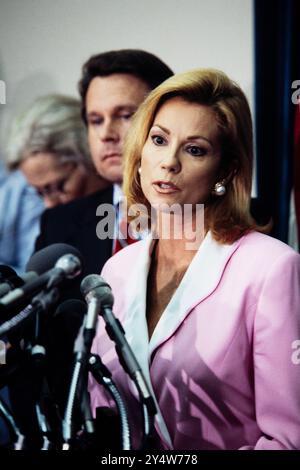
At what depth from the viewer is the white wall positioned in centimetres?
202

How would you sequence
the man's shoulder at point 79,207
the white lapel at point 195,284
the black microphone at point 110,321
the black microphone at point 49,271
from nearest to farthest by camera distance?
the black microphone at point 49,271 → the black microphone at point 110,321 → the white lapel at point 195,284 → the man's shoulder at point 79,207

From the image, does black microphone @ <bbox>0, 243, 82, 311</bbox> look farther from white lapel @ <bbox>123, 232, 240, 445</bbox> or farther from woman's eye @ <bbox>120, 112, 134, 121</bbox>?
woman's eye @ <bbox>120, 112, 134, 121</bbox>

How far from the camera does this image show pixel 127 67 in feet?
6.70

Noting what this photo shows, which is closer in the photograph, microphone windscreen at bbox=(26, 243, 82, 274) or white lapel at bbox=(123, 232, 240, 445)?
microphone windscreen at bbox=(26, 243, 82, 274)

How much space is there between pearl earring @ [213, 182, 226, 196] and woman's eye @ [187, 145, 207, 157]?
3.5 inches

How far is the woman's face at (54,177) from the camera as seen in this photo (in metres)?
2.19

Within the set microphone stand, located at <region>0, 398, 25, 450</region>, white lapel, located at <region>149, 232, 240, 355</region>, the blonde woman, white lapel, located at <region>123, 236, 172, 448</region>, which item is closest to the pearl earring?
the blonde woman

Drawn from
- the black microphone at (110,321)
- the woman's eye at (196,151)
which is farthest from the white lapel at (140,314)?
the black microphone at (110,321)

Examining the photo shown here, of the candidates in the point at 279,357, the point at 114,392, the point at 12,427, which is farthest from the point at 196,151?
the point at 12,427

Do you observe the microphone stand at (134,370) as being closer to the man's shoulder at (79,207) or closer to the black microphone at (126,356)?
the black microphone at (126,356)

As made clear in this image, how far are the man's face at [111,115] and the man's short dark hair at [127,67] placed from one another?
0.06 feet

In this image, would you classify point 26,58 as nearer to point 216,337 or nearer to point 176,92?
point 176,92

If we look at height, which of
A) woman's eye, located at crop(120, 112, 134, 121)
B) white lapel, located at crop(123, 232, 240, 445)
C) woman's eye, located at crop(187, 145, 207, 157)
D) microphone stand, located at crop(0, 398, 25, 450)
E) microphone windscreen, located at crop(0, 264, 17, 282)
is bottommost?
microphone stand, located at crop(0, 398, 25, 450)
